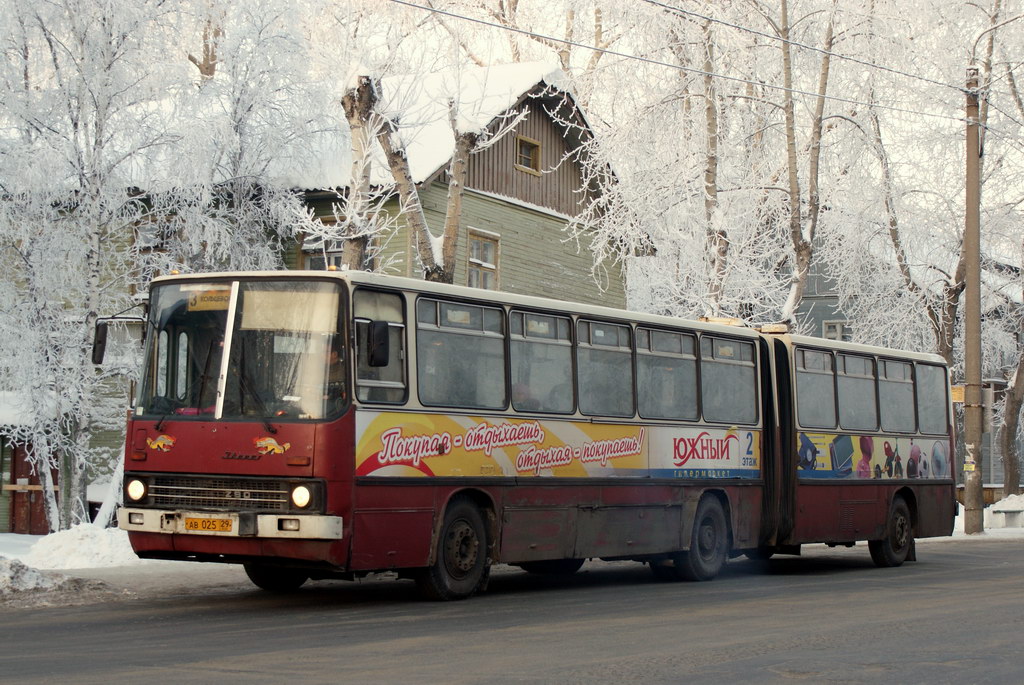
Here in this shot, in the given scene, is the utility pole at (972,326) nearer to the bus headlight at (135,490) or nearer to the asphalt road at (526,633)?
the asphalt road at (526,633)

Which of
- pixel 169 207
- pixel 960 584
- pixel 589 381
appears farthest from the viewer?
pixel 169 207

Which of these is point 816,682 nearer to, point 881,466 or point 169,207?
point 881,466

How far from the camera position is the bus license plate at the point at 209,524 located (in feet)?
40.5

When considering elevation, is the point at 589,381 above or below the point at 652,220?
below

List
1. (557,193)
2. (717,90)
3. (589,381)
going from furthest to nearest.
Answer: (557,193)
(717,90)
(589,381)

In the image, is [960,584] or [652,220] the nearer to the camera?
[960,584]

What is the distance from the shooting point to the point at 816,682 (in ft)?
28.7

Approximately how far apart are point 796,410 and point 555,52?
18.1 meters

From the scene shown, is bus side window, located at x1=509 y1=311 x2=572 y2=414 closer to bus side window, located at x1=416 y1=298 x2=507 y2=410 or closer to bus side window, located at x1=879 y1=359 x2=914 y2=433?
bus side window, located at x1=416 y1=298 x2=507 y2=410

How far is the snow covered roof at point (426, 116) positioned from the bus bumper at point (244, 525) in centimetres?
1186

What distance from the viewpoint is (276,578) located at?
14750mm

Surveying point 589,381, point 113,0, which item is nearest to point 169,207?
point 113,0

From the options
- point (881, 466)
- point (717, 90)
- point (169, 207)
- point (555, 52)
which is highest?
point (555, 52)

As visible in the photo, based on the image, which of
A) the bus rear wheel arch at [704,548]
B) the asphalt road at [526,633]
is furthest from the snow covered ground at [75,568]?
the bus rear wheel arch at [704,548]
